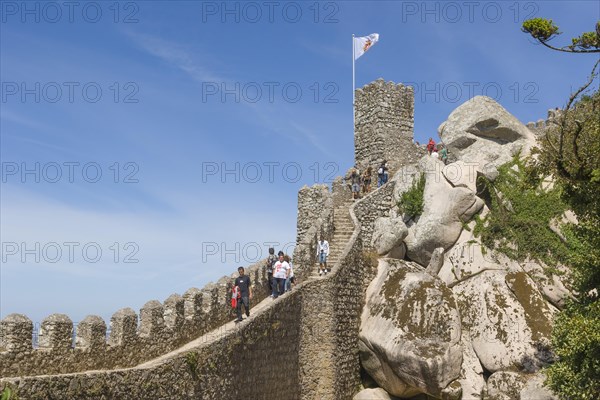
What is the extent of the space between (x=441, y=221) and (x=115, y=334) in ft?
49.2

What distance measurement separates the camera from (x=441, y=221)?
26.4 meters

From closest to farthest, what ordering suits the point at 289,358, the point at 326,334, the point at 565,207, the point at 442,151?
the point at 289,358 < the point at 326,334 < the point at 565,207 < the point at 442,151

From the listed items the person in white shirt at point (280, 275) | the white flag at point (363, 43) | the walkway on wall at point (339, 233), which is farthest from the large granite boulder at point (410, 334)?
the white flag at point (363, 43)

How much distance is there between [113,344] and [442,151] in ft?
→ 65.1

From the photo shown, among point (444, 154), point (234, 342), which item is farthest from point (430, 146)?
point (234, 342)

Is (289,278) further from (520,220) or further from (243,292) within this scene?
(520,220)

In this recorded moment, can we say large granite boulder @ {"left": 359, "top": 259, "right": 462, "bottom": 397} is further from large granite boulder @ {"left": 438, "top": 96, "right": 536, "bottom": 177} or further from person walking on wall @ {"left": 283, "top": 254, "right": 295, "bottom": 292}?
large granite boulder @ {"left": 438, "top": 96, "right": 536, "bottom": 177}

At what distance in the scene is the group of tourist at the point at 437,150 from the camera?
1212 inches

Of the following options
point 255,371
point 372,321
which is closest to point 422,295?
point 372,321

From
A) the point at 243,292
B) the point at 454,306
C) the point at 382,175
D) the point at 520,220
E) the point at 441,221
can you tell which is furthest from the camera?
the point at 382,175

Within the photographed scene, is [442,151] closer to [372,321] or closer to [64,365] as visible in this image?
[372,321]

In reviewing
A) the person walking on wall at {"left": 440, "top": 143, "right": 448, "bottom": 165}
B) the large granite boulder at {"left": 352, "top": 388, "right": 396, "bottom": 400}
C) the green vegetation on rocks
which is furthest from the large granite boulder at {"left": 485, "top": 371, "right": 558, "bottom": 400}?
the person walking on wall at {"left": 440, "top": 143, "right": 448, "bottom": 165}

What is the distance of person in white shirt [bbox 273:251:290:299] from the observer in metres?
20.7

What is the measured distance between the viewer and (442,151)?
101 feet
